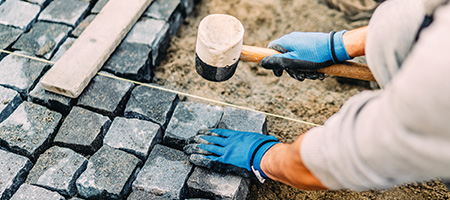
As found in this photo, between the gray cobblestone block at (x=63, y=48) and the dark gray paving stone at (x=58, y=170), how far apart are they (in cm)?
91

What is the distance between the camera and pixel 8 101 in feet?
8.95

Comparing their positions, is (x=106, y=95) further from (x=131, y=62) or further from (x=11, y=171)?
(x=11, y=171)

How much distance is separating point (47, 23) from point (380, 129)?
3.08 metres

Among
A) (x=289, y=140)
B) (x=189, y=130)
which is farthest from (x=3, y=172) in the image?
(x=289, y=140)

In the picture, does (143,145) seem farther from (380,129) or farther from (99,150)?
(380,129)

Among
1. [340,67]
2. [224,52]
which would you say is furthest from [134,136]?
[340,67]

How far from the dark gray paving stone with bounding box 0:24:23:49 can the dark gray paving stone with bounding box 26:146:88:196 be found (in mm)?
1204

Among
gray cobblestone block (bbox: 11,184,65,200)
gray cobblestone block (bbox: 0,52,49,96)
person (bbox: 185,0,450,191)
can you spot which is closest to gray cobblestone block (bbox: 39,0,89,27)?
gray cobblestone block (bbox: 0,52,49,96)

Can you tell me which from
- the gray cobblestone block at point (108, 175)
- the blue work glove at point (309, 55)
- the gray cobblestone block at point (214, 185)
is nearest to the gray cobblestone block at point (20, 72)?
the gray cobblestone block at point (108, 175)

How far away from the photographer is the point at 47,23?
10.7 ft

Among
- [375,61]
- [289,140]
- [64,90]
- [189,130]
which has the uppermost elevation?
[375,61]

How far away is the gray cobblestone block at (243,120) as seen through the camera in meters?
2.74

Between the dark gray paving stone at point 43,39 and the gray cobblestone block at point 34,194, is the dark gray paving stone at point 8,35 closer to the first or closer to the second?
the dark gray paving stone at point 43,39

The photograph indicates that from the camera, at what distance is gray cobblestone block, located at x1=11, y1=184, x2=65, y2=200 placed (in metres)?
2.32
